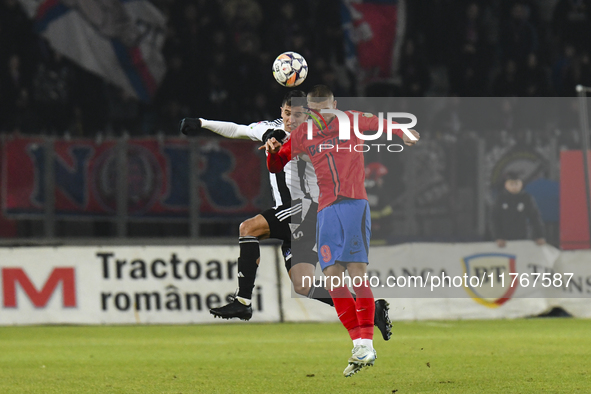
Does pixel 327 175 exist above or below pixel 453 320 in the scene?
above

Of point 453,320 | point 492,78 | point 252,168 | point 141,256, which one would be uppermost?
point 492,78

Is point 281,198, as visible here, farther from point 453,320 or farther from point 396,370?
point 453,320

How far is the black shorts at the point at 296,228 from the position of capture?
8.21m

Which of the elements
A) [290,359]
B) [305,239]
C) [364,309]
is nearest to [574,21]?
[290,359]

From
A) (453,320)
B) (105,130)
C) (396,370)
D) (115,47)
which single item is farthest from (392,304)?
(115,47)

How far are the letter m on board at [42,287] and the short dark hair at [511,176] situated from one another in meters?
6.36

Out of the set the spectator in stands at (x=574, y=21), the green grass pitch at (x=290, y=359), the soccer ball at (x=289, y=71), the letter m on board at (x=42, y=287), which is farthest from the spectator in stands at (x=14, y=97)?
the spectator in stands at (x=574, y=21)

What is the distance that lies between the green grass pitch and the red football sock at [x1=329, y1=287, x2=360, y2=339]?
509mm

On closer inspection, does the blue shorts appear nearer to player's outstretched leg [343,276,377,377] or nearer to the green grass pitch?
A: player's outstretched leg [343,276,377,377]

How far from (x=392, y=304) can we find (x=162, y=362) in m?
4.60

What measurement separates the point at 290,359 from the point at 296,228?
1.78 metres

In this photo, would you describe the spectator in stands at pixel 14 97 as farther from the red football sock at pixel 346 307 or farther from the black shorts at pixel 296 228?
the red football sock at pixel 346 307

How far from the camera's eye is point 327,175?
7215 mm

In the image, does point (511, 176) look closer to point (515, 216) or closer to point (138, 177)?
point (515, 216)
